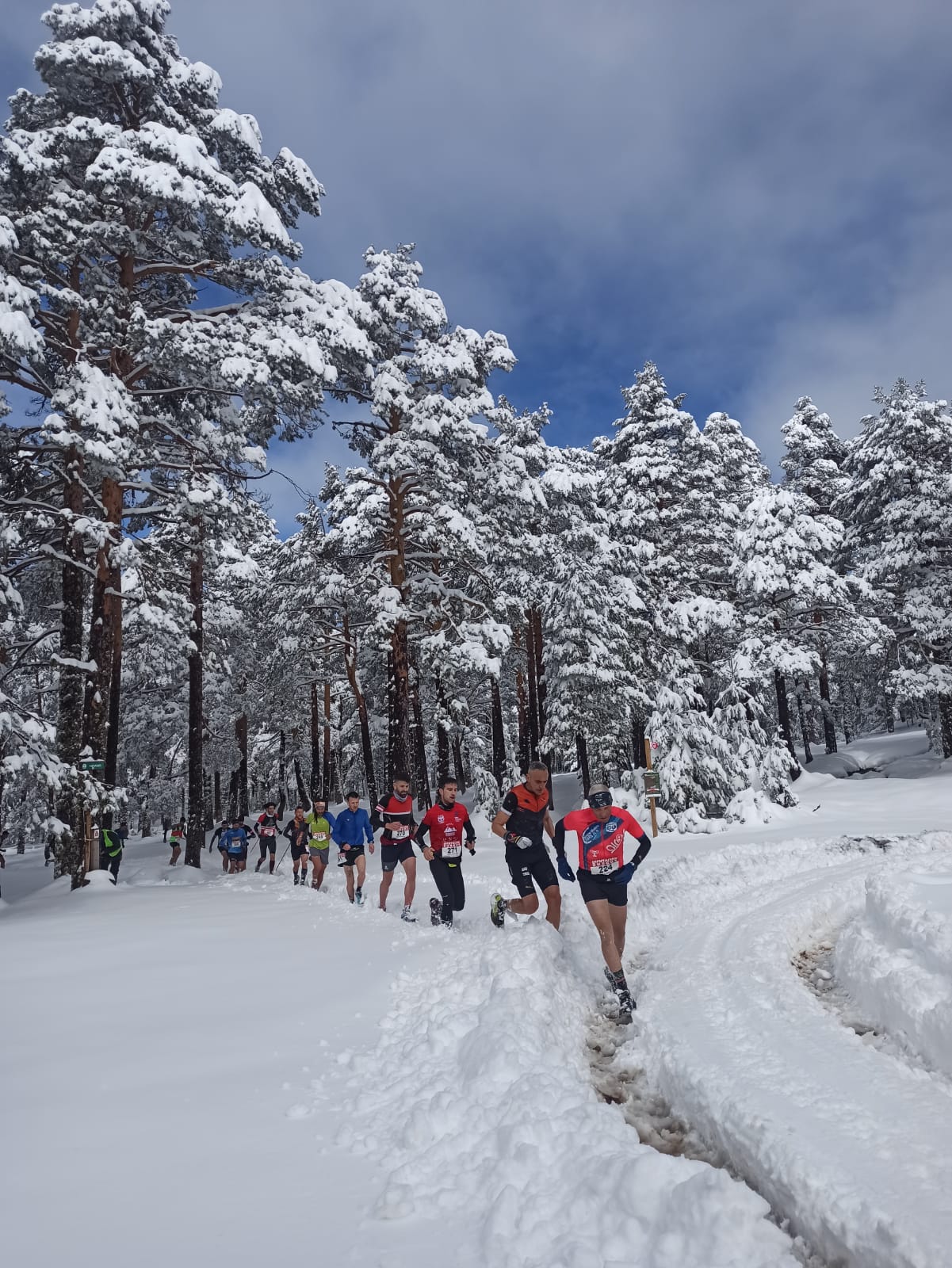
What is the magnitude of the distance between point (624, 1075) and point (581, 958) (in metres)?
2.60

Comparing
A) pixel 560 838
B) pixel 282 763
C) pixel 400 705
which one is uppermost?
pixel 282 763

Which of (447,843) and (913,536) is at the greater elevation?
(913,536)

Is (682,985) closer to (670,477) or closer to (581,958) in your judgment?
(581,958)

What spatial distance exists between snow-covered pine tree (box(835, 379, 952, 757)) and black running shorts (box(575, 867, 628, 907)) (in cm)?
2150

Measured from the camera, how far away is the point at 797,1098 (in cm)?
414

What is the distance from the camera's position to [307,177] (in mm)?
13594

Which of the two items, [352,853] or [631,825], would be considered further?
[352,853]

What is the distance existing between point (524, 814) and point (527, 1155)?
4.78 metres

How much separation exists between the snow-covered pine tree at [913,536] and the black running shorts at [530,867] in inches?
818

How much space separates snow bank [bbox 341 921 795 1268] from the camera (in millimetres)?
2947

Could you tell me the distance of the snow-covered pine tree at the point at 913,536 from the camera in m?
24.7

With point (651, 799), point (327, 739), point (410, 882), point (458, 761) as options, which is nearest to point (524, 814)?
point (410, 882)

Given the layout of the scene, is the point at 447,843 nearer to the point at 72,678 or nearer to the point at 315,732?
the point at 72,678

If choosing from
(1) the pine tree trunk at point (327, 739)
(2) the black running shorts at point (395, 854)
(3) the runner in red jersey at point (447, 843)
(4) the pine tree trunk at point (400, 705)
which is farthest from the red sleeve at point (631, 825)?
(1) the pine tree trunk at point (327, 739)
